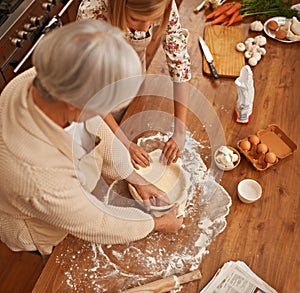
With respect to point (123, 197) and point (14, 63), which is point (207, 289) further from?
point (14, 63)

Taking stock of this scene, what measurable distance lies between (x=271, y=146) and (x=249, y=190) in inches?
6.9

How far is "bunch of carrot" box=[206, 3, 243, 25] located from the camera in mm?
1708

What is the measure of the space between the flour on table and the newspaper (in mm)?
63

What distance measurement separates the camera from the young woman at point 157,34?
1.09 m

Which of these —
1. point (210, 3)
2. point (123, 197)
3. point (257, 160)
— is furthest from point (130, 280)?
point (210, 3)

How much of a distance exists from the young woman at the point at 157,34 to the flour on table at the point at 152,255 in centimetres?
20

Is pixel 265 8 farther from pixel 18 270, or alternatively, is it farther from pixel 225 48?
pixel 18 270

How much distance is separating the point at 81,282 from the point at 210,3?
1255 millimetres

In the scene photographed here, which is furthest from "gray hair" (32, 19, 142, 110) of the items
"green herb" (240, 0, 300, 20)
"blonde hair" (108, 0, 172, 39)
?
"green herb" (240, 0, 300, 20)

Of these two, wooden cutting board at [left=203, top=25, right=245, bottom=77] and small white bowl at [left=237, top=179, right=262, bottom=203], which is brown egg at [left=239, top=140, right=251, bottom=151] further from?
wooden cutting board at [left=203, top=25, right=245, bottom=77]

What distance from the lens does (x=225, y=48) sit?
1.63 m

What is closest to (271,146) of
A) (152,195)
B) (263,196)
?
(263,196)

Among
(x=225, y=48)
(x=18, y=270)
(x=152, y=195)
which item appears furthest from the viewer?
(x=18, y=270)

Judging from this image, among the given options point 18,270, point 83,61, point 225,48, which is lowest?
point 18,270
